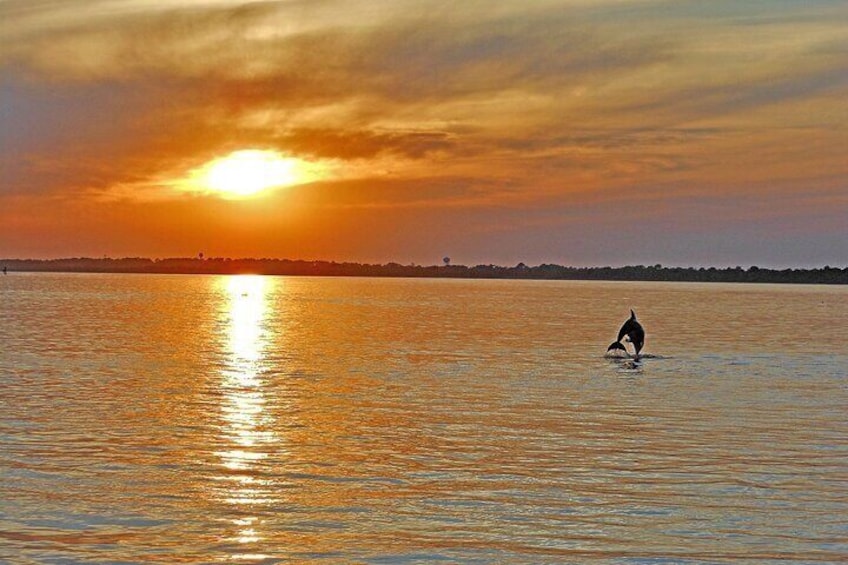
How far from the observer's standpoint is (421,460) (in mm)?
16625

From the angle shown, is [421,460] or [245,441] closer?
[421,460]

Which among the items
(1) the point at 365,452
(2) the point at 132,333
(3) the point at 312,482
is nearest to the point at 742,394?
(1) the point at 365,452

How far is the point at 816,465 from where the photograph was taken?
53.5 feet

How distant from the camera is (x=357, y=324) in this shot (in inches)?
2485

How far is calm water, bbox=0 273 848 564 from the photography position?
11.7 m

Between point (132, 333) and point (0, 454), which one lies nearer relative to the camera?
point (0, 454)

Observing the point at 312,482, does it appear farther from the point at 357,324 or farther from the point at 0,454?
the point at 357,324

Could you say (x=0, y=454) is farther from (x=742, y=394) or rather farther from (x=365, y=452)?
(x=742, y=394)

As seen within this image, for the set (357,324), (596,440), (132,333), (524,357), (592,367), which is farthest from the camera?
(357,324)

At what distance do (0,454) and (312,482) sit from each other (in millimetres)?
5628

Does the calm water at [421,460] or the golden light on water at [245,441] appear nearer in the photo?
the calm water at [421,460]

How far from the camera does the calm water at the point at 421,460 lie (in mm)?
11688

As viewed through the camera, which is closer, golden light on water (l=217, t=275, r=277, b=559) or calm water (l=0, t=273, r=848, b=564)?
calm water (l=0, t=273, r=848, b=564)

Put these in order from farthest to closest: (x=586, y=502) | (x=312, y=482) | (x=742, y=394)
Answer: (x=742, y=394) → (x=312, y=482) → (x=586, y=502)
